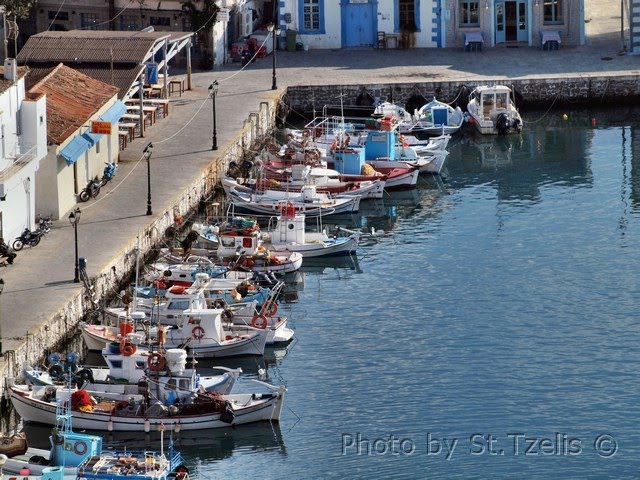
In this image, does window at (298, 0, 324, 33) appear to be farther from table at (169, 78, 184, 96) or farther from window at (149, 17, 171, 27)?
table at (169, 78, 184, 96)

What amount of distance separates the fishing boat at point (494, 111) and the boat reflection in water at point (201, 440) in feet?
126

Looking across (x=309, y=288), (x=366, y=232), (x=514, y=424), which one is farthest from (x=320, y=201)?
(x=514, y=424)

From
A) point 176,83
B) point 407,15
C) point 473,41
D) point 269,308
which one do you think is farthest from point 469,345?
point 407,15

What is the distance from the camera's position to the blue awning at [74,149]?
62969 mm

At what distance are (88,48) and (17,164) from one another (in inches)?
746

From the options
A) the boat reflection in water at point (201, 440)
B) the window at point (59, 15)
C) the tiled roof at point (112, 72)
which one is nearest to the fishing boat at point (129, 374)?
the boat reflection in water at point (201, 440)

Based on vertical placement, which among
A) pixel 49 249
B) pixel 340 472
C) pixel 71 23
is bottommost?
pixel 340 472

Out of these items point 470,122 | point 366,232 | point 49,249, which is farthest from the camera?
point 470,122

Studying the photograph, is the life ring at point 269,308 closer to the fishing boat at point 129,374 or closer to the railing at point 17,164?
the fishing boat at point 129,374

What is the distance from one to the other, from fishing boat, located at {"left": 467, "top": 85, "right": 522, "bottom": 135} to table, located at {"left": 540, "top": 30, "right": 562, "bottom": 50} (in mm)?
8060

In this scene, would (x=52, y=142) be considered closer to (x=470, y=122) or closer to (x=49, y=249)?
(x=49, y=249)

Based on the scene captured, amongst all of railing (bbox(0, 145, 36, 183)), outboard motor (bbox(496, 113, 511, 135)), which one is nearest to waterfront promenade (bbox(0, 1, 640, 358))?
railing (bbox(0, 145, 36, 183))

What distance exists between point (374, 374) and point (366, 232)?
56.4 ft

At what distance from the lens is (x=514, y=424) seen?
4928 centimetres
